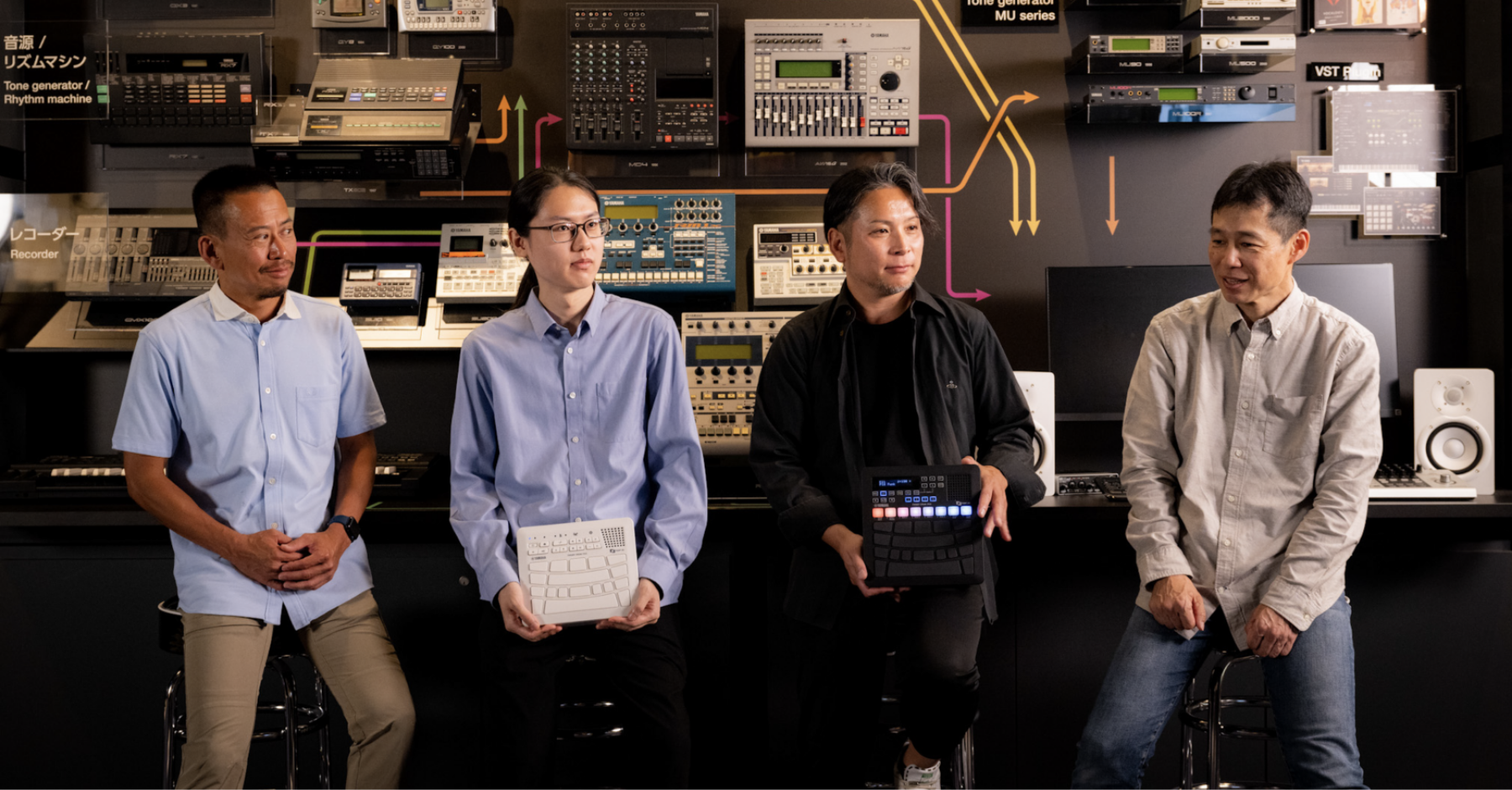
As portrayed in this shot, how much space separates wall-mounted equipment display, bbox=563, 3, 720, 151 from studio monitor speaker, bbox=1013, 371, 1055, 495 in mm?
1241

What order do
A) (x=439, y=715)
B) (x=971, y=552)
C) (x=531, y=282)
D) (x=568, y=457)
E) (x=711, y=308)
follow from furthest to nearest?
1. (x=711, y=308)
2. (x=439, y=715)
3. (x=531, y=282)
4. (x=568, y=457)
5. (x=971, y=552)


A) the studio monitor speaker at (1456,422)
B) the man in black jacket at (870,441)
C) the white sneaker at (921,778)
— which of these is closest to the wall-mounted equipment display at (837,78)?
the man in black jacket at (870,441)

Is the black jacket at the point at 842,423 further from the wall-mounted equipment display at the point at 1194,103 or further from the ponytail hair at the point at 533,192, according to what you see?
the wall-mounted equipment display at the point at 1194,103

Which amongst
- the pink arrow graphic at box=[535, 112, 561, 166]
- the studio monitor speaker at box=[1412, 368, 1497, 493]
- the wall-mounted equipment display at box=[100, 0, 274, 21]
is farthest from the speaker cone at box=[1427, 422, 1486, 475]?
the wall-mounted equipment display at box=[100, 0, 274, 21]

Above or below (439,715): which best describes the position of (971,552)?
above

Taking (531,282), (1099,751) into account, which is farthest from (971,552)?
(531,282)

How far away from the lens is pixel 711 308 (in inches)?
132

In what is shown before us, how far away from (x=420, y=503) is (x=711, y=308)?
114 centimetres

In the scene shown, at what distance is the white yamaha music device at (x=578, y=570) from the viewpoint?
6.70 feet

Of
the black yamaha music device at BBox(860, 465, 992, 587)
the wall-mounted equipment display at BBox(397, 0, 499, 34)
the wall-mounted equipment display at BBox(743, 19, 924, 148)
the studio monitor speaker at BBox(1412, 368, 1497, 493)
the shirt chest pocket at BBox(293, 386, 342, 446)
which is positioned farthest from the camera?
the wall-mounted equipment display at BBox(397, 0, 499, 34)

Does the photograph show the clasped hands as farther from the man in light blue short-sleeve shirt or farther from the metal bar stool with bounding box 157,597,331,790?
the metal bar stool with bounding box 157,597,331,790

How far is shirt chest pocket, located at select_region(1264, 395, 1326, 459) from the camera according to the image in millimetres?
2066

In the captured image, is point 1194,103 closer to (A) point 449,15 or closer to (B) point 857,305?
(B) point 857,305

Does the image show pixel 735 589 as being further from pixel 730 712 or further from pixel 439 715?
pixel 439 715
